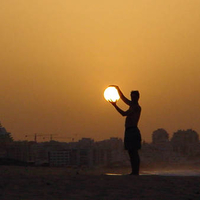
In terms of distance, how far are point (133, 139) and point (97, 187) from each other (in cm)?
372

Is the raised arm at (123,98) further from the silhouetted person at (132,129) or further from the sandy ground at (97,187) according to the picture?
the sandy ground at (97,187)

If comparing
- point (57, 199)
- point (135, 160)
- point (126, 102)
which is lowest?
point (57, 199)

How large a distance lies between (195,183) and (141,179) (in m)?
1.20

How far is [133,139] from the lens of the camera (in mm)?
16297

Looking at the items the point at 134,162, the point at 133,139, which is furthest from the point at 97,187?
the point at 133,139

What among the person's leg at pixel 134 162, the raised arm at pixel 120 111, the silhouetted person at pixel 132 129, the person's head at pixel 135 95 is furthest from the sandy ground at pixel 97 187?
the person's head at pixel 135 95

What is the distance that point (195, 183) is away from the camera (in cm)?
1393

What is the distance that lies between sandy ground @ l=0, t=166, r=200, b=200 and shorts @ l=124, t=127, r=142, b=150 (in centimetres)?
172

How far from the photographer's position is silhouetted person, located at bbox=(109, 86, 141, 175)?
1625cm

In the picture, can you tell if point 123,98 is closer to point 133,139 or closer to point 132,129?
point 132,129

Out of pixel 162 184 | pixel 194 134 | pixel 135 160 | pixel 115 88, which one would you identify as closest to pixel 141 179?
pixel 162 184

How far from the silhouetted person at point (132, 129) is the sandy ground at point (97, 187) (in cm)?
165

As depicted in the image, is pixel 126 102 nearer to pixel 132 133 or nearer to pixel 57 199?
pixel 132 133

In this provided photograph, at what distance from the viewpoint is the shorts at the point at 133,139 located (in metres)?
16.3
